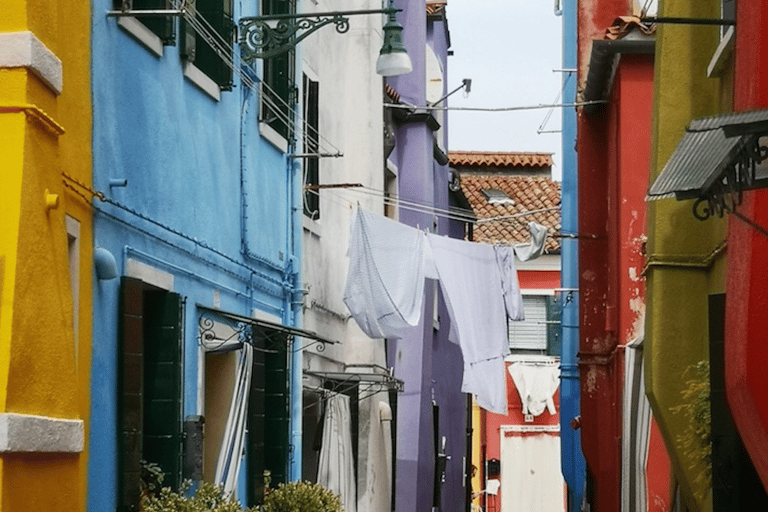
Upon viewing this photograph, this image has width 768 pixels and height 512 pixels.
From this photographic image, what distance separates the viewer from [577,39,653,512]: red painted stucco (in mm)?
18188

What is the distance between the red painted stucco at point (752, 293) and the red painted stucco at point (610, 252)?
27.5ft

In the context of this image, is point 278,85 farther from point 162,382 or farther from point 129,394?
point 129,394

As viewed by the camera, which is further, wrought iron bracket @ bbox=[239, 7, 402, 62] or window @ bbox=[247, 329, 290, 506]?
window @ bbox=[247, 329, 290, 506]

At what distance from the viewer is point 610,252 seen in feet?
66.6

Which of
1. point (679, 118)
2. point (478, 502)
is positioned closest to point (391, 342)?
point (679, 118)

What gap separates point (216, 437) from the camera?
50.0ft

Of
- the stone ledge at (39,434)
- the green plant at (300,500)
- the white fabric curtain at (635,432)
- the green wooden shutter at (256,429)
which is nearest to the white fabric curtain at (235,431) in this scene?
the green plant at (300,500)

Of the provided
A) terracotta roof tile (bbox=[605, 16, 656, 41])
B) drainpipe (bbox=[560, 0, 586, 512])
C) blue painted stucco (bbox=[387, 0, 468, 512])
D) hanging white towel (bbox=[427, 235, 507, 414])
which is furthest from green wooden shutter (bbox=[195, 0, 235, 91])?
drainpipe (bbox=[560, 0, 586, 512])

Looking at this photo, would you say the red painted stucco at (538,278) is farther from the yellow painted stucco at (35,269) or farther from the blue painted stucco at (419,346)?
the yellow painted stucco at (35,269)

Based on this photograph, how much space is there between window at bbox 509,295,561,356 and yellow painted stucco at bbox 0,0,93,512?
125 feet

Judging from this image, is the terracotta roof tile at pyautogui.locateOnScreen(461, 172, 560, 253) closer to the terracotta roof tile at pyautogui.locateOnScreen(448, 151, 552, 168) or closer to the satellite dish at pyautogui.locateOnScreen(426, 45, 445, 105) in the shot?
the terracotta roof tile at pyautogui.locateOnScreen(448, 151, 552, 168)

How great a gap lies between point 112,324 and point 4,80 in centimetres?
309

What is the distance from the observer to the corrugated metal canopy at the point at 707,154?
748 centimetres

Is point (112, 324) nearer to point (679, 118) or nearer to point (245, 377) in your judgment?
point (245, 377)
